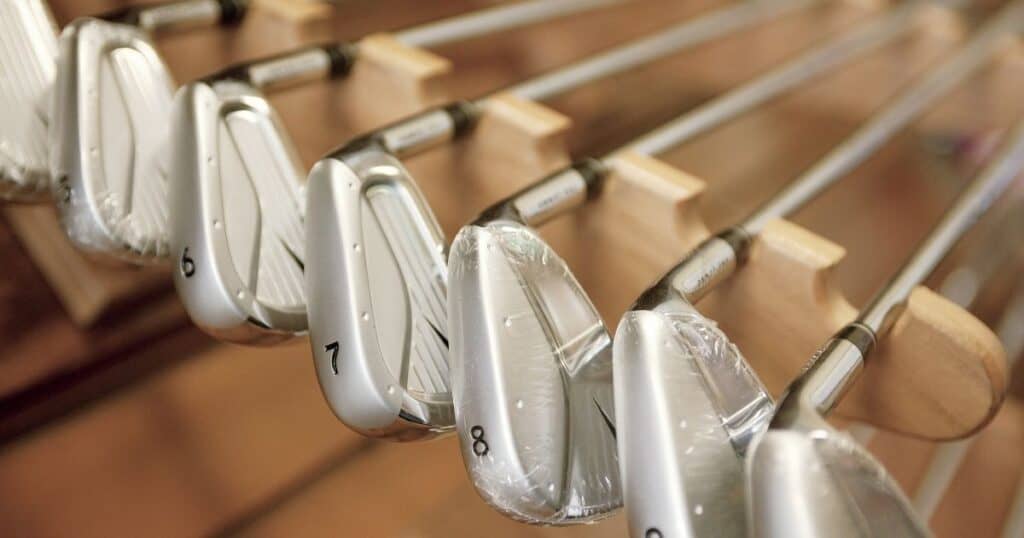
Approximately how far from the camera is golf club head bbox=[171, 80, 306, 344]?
1.73ft

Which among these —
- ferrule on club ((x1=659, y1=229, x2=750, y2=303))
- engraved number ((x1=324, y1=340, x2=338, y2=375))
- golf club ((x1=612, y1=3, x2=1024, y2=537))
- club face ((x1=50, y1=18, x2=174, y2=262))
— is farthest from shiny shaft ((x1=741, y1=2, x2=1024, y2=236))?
club face ((x1=50, y1=18, x2=174, y2=262))

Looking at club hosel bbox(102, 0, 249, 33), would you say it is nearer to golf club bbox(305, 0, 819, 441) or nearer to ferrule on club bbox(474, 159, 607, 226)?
golf club bbox(305, 0, 819, 441)

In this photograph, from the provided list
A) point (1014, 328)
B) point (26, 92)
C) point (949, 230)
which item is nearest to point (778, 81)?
point (949, 230)

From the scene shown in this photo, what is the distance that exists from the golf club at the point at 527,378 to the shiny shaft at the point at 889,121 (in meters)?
0.17

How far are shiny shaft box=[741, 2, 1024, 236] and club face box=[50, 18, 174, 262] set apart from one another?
1.38 feet

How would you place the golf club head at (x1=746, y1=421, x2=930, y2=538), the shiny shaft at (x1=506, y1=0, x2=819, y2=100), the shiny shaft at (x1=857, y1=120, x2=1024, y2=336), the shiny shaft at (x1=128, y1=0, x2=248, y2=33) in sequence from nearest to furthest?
the golf club head at (x1=746, y1=421, x2=930, y2=538) < the shiny shaft at (x1=857, y1=120, x2=1024, y2=336) < the shiny shaft at (x1=128, y1=0, x2=248, y2=33) < the shiny shaft at (x1=506, y1=0, x2=819, y2=100)

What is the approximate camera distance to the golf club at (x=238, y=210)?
53 cm

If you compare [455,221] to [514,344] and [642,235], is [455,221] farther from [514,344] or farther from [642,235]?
[514,344]

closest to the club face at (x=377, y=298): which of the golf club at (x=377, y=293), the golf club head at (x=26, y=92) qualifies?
the golf club at (x=377, y=293)

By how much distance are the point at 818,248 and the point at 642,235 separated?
5.0 inches

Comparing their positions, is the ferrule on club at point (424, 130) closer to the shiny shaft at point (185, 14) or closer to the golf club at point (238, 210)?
the golf club at point (238, 210)

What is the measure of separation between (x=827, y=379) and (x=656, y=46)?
568mm

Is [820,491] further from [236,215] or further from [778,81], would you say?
[778,81]

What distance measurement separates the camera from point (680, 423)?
16.0 inches
